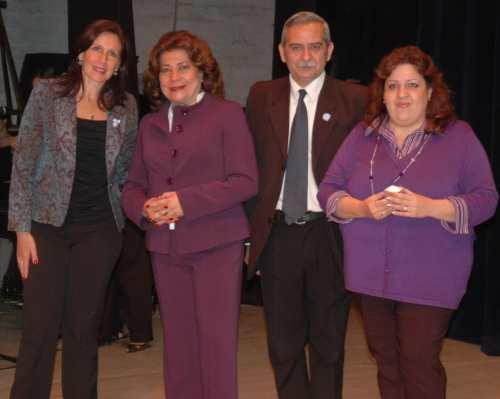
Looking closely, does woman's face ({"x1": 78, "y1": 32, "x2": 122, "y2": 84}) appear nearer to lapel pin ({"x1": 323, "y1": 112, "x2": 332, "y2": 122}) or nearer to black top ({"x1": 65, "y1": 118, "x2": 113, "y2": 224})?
black top ({"x1": 65, "y1": 118, "x2": 113, "y2": 224})

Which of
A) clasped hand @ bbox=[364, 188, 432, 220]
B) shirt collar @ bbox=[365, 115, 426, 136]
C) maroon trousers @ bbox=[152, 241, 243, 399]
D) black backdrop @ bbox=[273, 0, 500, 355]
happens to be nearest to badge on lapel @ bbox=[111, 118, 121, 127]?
maroon trousers @ bbox=[152, 241, 243, 399]

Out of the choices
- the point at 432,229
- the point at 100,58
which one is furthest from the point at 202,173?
the point at 432,229

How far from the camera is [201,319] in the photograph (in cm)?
340

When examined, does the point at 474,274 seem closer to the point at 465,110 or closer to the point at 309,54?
the point at 465,110

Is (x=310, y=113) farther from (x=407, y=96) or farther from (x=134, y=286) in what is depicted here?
(x=134, y=286)

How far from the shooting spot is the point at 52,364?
11.3ft

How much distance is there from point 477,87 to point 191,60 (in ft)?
8.37

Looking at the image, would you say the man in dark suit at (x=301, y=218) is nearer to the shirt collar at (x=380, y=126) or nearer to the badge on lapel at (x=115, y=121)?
the shirt collar at (x=380, y=126)

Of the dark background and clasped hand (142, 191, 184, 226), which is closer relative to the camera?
clasped hand (142, 191, 184, 226)

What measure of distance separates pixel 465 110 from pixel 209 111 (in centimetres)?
249

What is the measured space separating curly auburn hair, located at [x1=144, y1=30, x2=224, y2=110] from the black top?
25 centimetres

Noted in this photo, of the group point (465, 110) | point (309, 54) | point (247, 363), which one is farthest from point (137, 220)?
point (465, 110)

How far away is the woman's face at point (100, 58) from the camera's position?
3408mm

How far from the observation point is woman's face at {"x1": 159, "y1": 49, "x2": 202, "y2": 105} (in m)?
3.34
